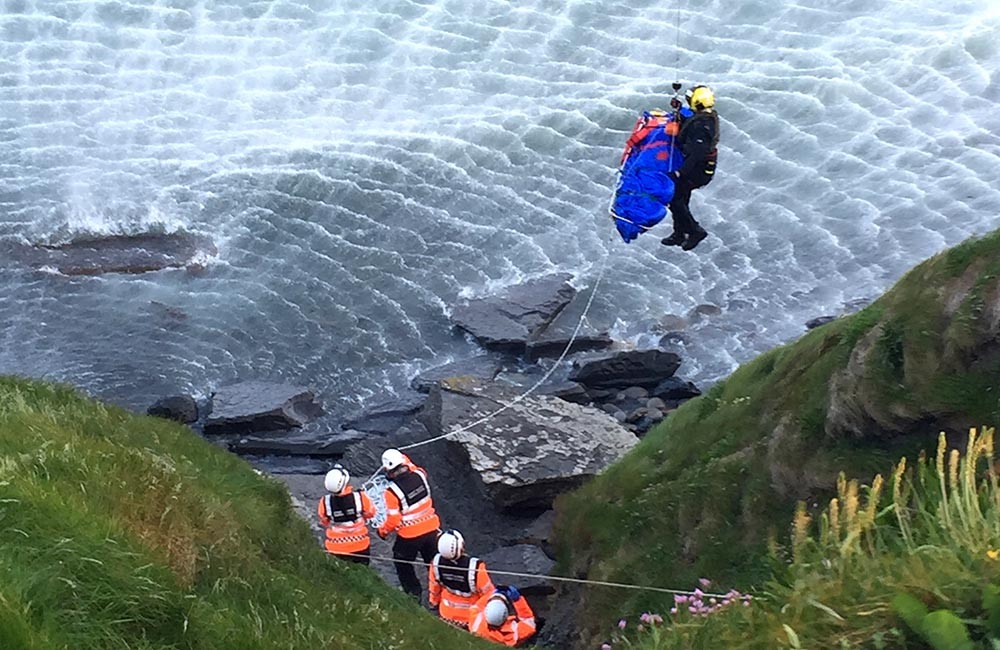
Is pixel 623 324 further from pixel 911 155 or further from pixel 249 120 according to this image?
pixel 249 120

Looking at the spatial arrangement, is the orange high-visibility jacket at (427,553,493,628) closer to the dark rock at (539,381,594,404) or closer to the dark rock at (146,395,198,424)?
the dark rock at (539,381,594,404)

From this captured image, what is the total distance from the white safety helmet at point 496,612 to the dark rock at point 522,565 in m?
1.94

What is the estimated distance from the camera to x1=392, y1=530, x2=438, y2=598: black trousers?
1423cm

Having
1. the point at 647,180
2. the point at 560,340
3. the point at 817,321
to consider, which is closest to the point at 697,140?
the point at 647,180

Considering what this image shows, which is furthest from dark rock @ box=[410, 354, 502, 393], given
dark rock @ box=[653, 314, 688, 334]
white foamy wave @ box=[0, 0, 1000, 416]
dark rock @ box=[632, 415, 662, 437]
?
dark rock @ box=[653, 314, 688, 334]

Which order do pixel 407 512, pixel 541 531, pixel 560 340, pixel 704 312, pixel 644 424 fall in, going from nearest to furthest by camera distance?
pixel 407 512
pixel 541 531
pixel 644 424
pixel 560 340
pixel 704 312

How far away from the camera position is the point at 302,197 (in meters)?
28.7

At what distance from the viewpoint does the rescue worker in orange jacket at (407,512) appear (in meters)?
14.1

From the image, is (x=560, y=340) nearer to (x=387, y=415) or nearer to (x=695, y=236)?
(x=387, y=415)

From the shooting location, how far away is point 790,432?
1127 centimetres

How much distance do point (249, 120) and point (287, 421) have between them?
15.4 m

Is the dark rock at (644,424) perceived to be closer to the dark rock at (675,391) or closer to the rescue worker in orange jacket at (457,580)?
the dark rock at (675,391)

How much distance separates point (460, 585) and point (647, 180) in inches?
269

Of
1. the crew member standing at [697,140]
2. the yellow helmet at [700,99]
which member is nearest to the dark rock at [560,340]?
the crew member standing at [697,140]
